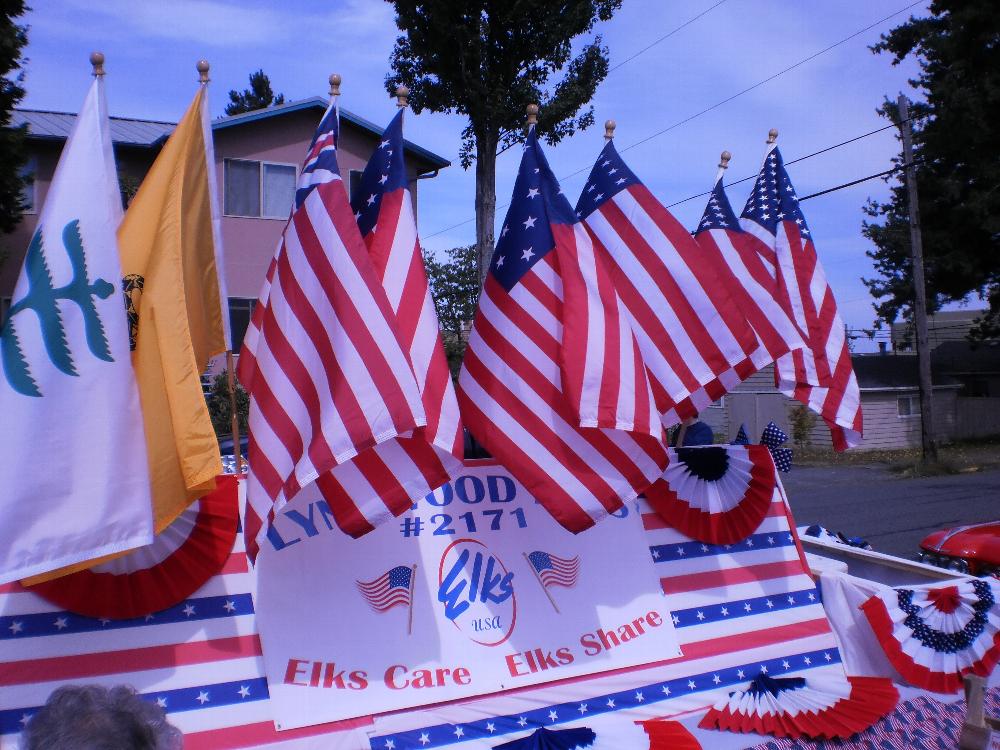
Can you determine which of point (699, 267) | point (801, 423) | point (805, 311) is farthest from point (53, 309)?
point (801, 423)

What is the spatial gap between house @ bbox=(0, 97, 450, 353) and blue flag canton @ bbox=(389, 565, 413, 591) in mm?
16694

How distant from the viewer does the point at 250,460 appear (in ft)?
11.5

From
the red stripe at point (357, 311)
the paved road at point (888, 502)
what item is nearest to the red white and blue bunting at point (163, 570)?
the red stripe at point (357, 311)

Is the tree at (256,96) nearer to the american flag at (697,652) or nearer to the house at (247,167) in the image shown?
the house at (247,167)

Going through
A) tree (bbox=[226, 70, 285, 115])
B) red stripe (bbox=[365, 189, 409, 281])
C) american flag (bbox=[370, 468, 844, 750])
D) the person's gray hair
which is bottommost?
american flag (bbox=[370, 468, 844, 750])

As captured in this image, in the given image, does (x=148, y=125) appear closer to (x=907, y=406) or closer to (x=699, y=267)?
(x=699, y=267)

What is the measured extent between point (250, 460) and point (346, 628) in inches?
33.6

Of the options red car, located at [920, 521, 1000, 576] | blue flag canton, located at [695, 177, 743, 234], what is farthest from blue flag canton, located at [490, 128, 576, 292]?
red car, located at [920, 521, 1000, 576]

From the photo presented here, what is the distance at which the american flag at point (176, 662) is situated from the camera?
10.4 ft

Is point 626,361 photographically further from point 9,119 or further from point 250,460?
point 9,119

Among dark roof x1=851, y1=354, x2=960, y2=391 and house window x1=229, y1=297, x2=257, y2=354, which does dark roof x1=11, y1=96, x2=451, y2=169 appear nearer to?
house window x1=229, y1=297, x2=257, y2=354

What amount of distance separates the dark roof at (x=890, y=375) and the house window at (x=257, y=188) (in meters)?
20.0

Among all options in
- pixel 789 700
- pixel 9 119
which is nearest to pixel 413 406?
pixel 789 700

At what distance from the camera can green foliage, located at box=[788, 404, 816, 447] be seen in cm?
2741
